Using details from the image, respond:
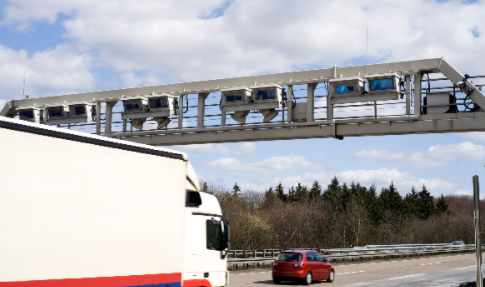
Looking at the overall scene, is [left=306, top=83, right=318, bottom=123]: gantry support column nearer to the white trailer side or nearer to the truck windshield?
the truck windshield

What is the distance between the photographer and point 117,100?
22.8m

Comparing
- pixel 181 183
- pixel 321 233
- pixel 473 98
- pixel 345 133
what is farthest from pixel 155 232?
pixel 321 233

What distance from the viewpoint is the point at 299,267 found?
22672 mm

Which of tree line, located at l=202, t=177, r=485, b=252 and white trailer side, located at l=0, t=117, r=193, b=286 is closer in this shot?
white trailer side, located at l=0, t=117, r=193, b=286

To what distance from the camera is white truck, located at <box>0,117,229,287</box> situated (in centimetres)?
673

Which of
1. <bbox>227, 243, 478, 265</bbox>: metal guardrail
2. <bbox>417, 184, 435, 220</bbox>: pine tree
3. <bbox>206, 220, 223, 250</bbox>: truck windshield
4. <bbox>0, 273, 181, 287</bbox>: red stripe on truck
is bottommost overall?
<bbox>227, 243, 478, 265</bbox>: metal guardrail

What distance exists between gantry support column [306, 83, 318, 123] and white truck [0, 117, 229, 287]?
31.2 ft

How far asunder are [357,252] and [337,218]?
43325mm

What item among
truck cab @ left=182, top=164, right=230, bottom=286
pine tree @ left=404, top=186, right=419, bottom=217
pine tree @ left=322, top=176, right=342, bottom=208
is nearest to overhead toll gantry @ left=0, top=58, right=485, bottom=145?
truck cab @ left=182, top=164, right=230, bottom=286

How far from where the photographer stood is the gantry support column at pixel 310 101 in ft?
61.7

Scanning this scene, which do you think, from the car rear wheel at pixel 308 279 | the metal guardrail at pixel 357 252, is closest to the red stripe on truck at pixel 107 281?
the car rear wheel at pixel 308 279

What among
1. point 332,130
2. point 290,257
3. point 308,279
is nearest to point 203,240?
point 332,130

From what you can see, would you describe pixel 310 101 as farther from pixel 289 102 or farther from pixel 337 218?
pixel 337 218

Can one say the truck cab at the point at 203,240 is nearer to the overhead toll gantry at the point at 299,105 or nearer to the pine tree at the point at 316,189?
A: the overhead toll gantry at the point at 299,105
